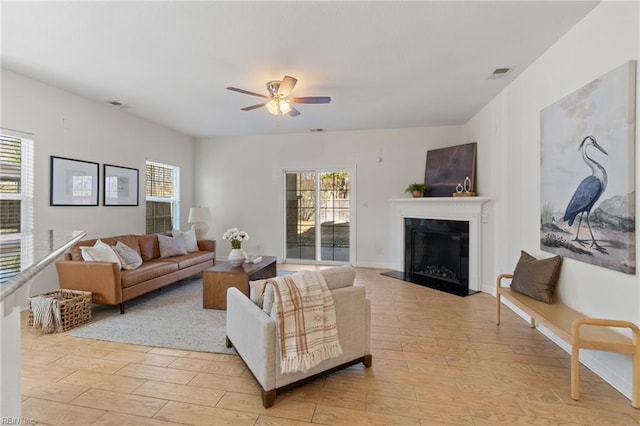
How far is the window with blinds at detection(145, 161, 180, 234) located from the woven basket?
2.24m

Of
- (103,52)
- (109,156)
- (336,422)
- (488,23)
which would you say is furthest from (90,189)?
(488,23)

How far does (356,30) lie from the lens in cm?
252

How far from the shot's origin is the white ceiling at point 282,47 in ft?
7.45

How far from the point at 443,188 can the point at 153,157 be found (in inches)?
205

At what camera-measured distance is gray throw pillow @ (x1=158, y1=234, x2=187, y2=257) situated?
471 centimetres

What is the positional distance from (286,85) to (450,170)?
3.35 meters

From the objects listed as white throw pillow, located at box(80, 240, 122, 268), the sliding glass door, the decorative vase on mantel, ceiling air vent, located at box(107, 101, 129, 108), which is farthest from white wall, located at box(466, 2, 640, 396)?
ceiling air vent, located at box(107, 101, 129, 108)

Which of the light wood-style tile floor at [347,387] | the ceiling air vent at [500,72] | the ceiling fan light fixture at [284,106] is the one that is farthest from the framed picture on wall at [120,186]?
the ceiling air vent at [500,72]

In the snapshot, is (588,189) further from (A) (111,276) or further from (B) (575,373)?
(A) (111,276)

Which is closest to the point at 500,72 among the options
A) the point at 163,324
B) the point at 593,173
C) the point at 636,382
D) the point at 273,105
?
the point at 593,173

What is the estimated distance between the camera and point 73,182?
406cm

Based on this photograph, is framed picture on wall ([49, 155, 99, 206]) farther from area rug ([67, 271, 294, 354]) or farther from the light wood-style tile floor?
the light wood-style tile floor

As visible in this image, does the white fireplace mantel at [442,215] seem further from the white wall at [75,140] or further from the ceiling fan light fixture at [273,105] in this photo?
the white wall at [75,140]

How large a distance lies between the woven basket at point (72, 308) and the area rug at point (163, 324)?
9 centimetres
